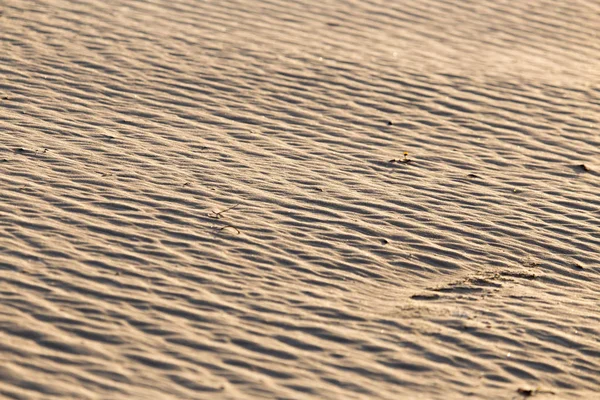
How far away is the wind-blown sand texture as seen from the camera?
18.7 feet

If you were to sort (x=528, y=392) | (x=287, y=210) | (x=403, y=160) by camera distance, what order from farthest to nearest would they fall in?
(x=403, y=160), (x=287, y=210), (x=528, y=392)

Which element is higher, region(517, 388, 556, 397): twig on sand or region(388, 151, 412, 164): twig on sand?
region(388, 151, 412, 164): twig on sand

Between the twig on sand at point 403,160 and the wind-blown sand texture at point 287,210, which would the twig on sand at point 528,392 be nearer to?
the wind-blown sand texture at point 287,210

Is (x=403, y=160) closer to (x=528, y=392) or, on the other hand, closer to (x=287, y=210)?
(x=287, y=210)

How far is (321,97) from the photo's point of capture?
10805 mm

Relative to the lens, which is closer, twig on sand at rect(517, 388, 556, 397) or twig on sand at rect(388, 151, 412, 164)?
twig on sand at rect(517, 388, 556, 397)

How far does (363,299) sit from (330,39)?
7002 millimetres

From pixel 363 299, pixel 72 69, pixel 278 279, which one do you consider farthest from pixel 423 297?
pixel 72 69

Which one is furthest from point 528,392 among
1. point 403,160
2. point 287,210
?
point 403,160

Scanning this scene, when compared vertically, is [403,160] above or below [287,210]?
above

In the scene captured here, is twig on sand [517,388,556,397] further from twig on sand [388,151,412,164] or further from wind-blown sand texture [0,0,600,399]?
twig on sand [388,151,412,164]

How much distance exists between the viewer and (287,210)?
779 cm

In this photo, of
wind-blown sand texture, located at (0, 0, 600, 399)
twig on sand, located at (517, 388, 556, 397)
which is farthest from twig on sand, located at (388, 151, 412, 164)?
twig on sand, located at (517, 388, 556, 397)

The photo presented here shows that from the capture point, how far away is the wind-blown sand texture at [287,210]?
224 inches
